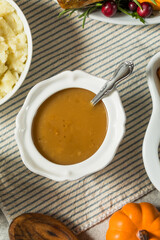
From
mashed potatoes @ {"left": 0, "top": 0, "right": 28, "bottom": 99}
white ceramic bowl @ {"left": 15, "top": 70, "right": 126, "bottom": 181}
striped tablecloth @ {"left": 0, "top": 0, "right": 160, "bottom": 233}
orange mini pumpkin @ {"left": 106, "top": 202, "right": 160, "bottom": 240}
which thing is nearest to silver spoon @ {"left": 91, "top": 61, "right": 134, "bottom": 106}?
white ceramic bowl @ {"left": 15, "top": 70, "right": 126, "bottom": 181}

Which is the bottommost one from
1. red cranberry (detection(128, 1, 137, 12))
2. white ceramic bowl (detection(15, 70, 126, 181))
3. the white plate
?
white ceramic bowl (detection(15, 70, 126, 181))

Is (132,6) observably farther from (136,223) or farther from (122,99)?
(136,223)

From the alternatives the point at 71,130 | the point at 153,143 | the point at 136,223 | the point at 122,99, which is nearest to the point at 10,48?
the point at 71,130

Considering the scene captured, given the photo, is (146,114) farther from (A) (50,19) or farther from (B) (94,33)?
(A) (50,19)

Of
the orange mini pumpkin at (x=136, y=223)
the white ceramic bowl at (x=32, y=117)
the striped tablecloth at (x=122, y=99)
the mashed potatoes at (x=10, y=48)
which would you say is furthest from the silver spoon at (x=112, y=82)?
the orange mini pumpkin at (x=136, y=223)

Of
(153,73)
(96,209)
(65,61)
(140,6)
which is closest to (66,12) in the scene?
(65,61)

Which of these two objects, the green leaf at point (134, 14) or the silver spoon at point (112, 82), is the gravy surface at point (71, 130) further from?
the green leaf at point (134, 14)

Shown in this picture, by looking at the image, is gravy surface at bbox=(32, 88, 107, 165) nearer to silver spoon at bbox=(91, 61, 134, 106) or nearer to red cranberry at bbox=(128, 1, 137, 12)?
silver spoon at bbox=(91, 61, 134, 106)

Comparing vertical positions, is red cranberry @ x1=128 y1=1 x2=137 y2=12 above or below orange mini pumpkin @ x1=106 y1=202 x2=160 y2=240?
above
